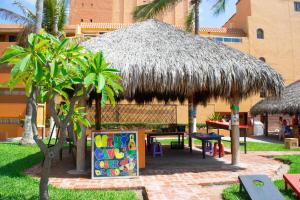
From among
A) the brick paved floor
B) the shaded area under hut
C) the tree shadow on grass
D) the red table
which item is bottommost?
the brick paved floor

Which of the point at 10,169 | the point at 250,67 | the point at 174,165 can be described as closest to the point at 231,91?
the point at 250,67

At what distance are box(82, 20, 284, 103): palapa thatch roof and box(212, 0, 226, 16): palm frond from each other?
819 cm

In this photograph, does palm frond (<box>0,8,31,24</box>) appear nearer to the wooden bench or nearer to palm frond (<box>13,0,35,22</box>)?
palm frond (<box>13,0,35,22</box>)

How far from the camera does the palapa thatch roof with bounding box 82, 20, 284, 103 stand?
7211 millimetres

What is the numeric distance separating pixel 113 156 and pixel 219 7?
11902mm

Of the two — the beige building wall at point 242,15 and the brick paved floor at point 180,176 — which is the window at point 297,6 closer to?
the beige building wall at point 242,15

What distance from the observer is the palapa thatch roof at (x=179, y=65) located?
7.21 m

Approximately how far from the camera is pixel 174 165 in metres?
8.41

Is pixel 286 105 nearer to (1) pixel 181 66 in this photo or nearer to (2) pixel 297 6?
(1) pixel 181 66

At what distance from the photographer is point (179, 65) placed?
7.37 m

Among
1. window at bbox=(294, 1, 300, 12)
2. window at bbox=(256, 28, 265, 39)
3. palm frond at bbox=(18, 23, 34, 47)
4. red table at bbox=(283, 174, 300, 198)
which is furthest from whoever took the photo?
window at bbox=(294, 1, 300, 12)

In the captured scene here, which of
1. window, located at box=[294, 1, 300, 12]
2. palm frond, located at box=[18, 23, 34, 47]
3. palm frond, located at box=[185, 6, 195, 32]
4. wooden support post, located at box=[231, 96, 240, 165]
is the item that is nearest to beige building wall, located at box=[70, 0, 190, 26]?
window, located at box=[294, 1, 300, 12]

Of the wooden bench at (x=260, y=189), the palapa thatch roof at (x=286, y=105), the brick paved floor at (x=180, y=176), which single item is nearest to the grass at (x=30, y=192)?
the brick paved floor at (x=180, y=176)

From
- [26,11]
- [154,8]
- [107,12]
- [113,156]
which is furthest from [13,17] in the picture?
[107,12]
